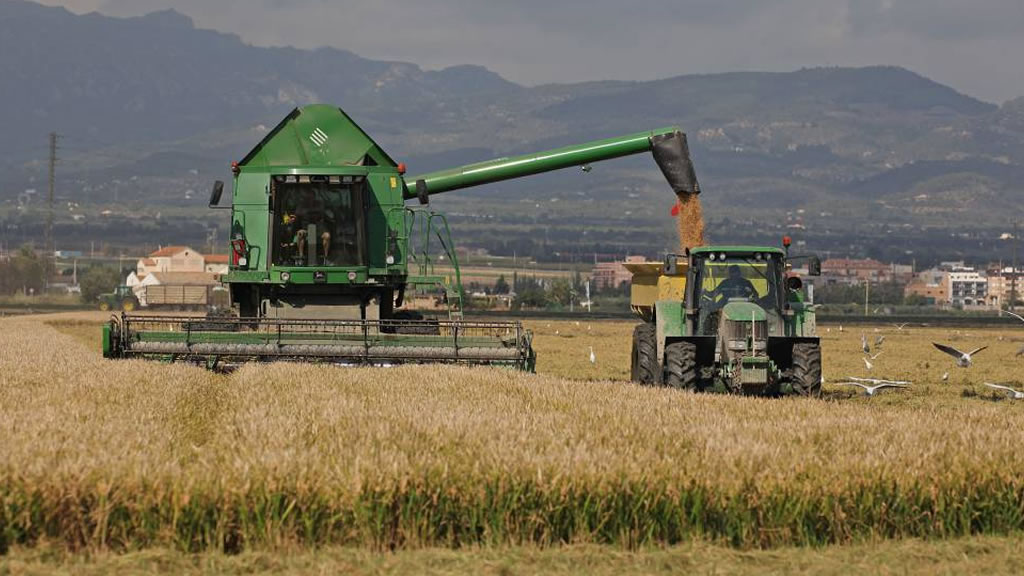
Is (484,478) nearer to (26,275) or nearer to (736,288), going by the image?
(736,288)

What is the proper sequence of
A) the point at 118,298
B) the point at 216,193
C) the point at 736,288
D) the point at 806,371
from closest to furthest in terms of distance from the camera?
the point at 806,371, the point at 736,288, the point at 216,193, the point at 118,298

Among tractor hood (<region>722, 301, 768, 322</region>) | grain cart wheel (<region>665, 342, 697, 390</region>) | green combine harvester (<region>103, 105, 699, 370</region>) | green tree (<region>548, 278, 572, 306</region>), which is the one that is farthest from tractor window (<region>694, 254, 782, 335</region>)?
green tree (<region>548, 278, 572, 306</region>)

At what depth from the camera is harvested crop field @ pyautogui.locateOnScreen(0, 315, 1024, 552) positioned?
10305mm

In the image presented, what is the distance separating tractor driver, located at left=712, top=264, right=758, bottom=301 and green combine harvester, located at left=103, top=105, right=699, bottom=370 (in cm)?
285

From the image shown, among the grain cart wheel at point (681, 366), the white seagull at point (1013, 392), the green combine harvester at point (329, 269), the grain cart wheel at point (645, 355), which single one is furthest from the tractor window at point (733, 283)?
the white seagull at point (1013, 392)

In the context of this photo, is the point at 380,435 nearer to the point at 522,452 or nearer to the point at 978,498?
the point at 522,452

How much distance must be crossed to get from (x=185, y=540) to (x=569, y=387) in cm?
883

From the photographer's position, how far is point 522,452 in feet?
37.5

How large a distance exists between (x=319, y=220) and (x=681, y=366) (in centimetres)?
666

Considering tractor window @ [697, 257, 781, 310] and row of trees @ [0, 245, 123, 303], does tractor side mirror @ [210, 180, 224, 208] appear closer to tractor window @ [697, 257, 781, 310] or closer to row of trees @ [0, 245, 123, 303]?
tractor window @ [697, 257, 781, 310]

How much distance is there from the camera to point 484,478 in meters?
10.8

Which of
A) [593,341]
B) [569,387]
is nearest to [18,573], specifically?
[569,387]

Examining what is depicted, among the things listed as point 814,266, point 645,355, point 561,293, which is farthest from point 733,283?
point 561,293

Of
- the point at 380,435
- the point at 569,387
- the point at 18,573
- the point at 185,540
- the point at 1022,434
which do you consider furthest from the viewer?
the point at 569,387
